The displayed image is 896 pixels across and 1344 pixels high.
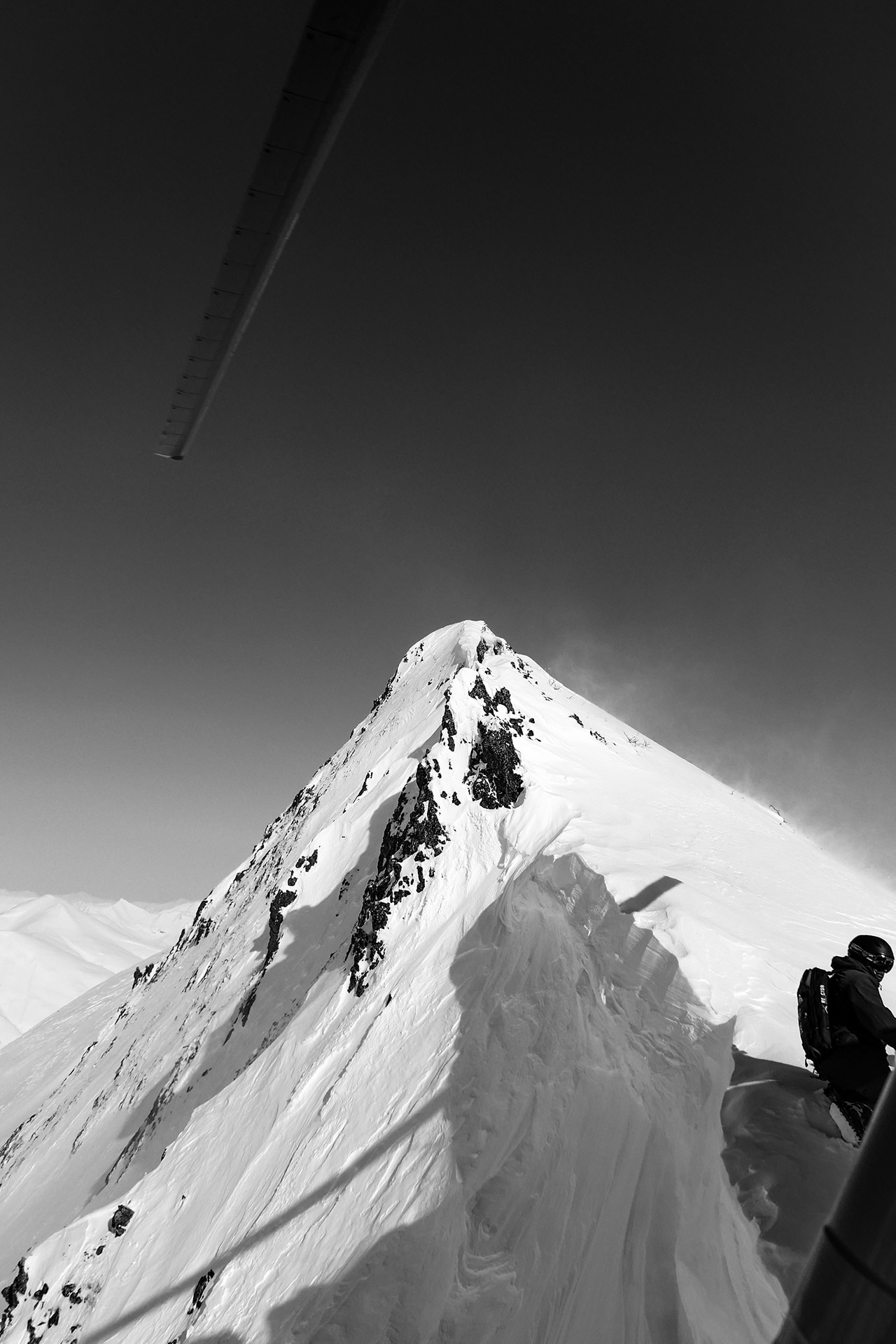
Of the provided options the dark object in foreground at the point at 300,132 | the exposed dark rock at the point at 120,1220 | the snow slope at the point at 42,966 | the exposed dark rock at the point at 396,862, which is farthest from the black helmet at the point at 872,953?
the snow slope at the point at 42,966

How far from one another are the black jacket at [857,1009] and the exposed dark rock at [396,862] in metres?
15.0

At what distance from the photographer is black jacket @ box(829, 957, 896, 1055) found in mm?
4993

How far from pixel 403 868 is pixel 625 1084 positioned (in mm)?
12961

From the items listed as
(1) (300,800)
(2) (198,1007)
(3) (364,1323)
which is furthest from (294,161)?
(1) (300,800)

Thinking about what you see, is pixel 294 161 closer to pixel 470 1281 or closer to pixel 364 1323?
pixel 470 1281

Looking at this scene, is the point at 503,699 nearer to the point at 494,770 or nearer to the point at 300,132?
the point at 494,770

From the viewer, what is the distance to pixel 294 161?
4.84m

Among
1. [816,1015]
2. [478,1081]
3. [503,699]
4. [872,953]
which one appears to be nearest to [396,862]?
[503,699]

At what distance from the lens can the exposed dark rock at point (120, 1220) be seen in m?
18.7

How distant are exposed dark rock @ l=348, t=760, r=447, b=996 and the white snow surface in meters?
0.13

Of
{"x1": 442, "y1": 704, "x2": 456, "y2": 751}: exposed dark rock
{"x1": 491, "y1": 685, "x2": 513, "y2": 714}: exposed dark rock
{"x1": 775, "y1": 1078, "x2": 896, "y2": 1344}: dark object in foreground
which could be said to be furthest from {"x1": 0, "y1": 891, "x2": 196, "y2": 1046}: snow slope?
{"x1": 775, "y1": 1078, "x2": 896, "y2": 1344}: dark object in foreground

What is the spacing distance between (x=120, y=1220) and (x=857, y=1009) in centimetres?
2273

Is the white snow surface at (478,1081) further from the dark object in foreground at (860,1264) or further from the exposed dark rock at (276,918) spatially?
the dark object in foreground at (860,1264)

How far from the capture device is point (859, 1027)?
541 centimetres
